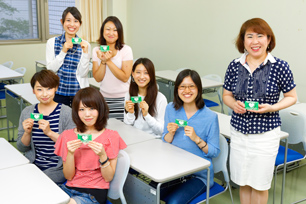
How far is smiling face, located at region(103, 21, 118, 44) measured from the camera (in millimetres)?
3219

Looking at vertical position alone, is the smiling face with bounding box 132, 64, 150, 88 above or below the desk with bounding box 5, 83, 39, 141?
above

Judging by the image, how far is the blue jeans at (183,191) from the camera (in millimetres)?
2334

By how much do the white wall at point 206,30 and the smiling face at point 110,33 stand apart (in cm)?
262

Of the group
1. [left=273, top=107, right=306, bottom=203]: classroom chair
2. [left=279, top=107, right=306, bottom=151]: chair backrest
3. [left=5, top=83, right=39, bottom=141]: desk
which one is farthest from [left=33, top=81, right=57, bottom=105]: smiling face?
[left=279, top=107, right=306, bottom=151]: chair backrest

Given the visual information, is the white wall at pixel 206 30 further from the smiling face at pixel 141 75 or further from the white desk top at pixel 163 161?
the white desk top at pixel 163 161

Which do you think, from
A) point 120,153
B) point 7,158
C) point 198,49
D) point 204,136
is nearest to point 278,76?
point 204,136

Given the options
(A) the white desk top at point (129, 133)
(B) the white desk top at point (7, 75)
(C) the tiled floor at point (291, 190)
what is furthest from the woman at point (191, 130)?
(B) the white desk top at point (7, 75)

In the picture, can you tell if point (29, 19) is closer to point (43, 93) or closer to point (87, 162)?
point (43, 93)

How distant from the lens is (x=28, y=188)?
1.92 meters

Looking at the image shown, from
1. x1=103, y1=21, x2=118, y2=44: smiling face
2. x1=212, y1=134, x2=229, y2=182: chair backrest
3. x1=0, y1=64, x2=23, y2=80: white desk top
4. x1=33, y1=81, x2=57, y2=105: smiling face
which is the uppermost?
x1=103, y1=21, x2=118, y2=44: smiling face

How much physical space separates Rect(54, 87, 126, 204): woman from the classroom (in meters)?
0.87

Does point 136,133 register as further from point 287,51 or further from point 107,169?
point 287,51

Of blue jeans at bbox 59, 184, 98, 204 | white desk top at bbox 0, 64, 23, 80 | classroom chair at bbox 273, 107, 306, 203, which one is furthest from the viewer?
white desk top at bbox 0, 64, 23, 80

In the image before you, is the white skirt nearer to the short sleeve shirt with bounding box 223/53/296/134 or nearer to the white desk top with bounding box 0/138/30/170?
the short sleeve shirt with bounding box 223/53/296/134
